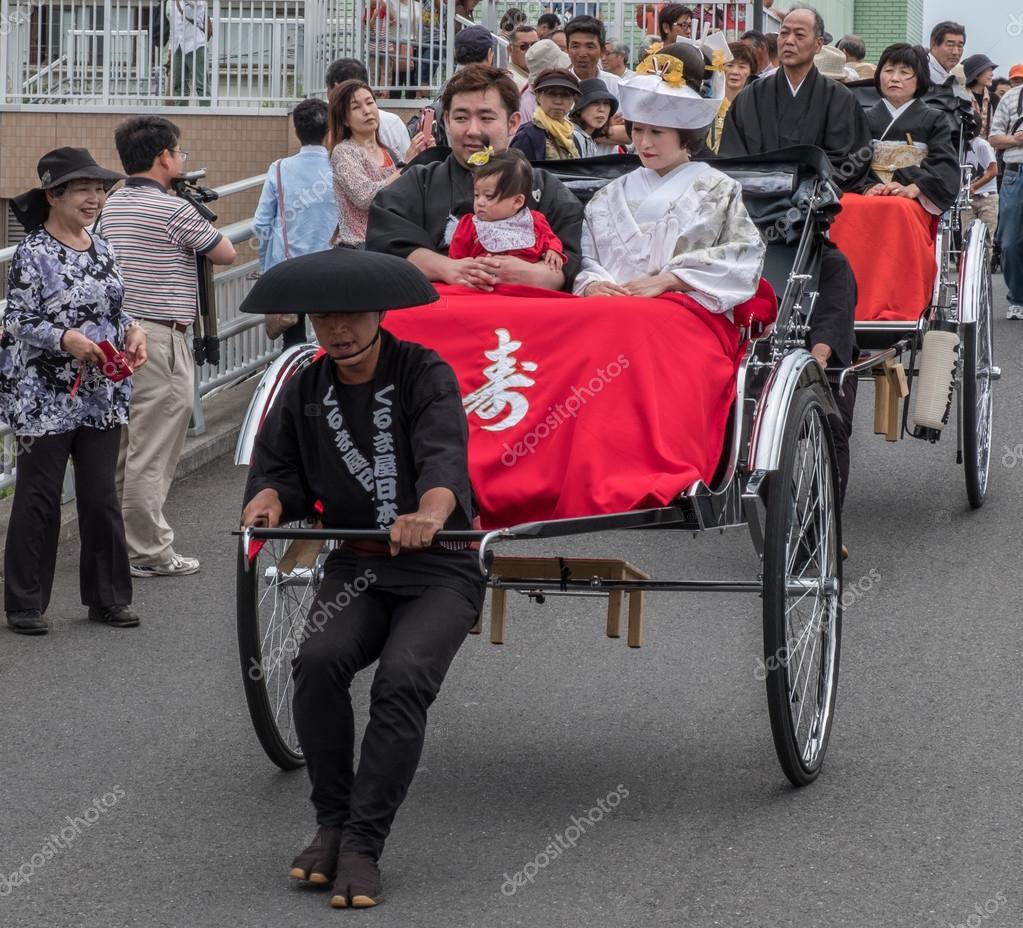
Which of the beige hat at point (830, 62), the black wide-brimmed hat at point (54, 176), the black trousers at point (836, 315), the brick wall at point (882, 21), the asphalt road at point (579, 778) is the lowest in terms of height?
the asphalt road at point (579, 778)

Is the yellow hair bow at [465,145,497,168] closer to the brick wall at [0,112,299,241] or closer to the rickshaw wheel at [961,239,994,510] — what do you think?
the rickshaw wheel at [961,239,994,510]

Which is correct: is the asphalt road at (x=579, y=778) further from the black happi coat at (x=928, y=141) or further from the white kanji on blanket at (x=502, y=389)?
the black happi coat at (x=928, y=141)

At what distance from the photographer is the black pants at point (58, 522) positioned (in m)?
6.77

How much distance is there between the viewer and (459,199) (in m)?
5.73

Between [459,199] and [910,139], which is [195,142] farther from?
[459,199]

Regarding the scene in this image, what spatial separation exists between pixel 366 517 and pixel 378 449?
0.18m

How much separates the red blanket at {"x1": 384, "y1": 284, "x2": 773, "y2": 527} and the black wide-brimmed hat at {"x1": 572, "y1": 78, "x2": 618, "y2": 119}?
203 inches

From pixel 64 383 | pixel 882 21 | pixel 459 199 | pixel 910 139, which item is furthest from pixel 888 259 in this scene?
pixel 882 21

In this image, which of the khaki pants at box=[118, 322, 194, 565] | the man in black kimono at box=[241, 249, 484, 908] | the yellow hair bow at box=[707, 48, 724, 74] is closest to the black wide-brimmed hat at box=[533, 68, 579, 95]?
the yellow hair bow at box=[707, 48, 724, 74]

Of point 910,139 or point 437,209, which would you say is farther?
point 910,139

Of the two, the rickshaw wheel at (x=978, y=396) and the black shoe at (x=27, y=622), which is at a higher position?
the rickshaw wheel at (x=978, y=396)


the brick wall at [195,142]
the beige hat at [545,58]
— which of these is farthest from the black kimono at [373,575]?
the brick wall at [195,142]

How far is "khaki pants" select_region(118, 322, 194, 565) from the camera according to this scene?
761cm

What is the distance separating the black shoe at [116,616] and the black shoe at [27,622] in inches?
8.2
